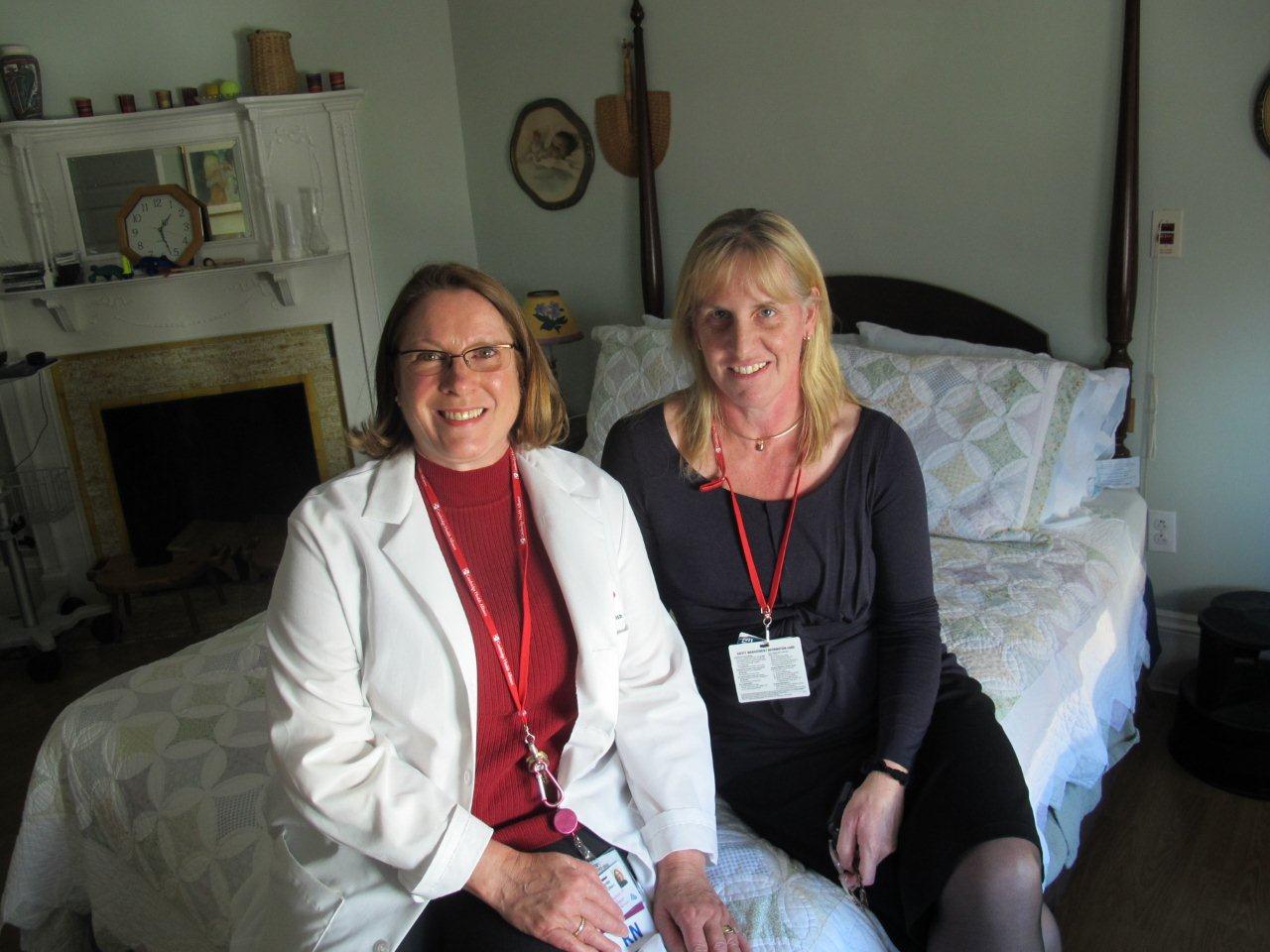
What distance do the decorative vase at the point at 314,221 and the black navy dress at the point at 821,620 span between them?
8.27 feet

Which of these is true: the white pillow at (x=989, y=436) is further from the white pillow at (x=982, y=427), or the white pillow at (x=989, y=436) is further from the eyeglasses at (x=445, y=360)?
the eyeglasses at (x=445, y=360)

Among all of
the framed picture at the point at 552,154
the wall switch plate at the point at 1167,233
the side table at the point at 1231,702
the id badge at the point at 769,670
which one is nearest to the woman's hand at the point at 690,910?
the id badge at the point at 769,670


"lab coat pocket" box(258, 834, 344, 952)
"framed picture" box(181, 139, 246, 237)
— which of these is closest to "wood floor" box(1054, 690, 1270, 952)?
"lab coat pocket" box(258, 834, 344, 952)

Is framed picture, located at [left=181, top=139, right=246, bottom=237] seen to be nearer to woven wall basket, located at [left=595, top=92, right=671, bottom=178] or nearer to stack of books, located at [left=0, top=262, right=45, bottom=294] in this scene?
stack of books, located at [left=0, top=262, right=45, bottom=294]

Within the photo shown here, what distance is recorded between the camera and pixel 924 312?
2637 millimetres

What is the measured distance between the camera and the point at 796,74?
110 inches

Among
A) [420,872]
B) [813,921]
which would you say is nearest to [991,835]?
[813,921]

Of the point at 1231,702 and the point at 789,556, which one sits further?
the point at 1231,702

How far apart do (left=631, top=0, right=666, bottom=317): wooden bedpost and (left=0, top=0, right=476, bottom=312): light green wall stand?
3.28ft

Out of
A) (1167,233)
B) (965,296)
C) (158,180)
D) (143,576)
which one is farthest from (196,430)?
(1167,233)

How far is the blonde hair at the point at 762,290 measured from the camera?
1.49 m

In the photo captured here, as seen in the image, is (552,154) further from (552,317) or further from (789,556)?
(789,556)

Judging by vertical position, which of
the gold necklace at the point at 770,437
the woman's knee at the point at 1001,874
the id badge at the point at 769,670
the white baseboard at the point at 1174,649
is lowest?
the white baseboard at the point at 1174,649

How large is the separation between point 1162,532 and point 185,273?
3.12 m
